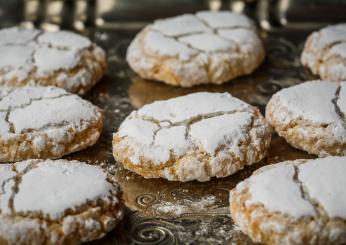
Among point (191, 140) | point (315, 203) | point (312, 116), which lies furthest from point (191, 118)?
point (315, 203)

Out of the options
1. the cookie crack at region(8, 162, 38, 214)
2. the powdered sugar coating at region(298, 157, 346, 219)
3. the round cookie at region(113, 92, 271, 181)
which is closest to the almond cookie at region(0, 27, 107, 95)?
the round cookie at region(113, 92, 271, 181)

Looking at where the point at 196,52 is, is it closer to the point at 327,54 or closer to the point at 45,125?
the point at 327,54

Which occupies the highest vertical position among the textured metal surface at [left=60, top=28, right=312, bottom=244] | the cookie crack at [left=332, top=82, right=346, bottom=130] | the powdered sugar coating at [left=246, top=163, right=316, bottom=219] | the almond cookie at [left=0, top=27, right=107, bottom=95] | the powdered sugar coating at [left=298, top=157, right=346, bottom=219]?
the cookie crack at [left=332, top=82, right=346, bottom=130]

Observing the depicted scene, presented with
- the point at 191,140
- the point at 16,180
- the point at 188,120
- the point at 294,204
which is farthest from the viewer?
the point at 188,120

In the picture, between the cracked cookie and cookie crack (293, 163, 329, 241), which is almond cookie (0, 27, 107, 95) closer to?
the cracked cookie

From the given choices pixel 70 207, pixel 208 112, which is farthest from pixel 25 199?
pixel 208 112

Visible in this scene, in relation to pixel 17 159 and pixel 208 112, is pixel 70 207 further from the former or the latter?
pixel 208 112
